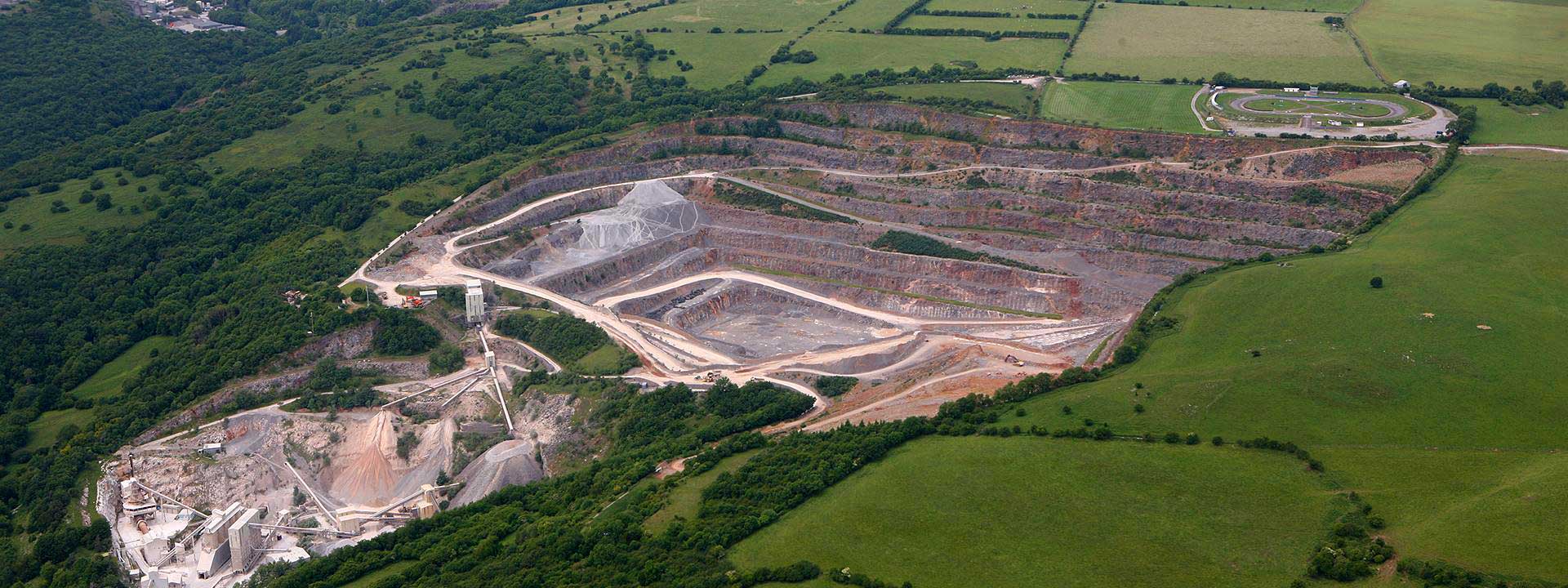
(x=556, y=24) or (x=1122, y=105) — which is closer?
(x=1122, y=105)

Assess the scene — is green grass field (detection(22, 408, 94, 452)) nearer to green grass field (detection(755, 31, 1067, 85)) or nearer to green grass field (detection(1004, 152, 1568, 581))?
green grass field (detection(1004, 152, 1568, 581))

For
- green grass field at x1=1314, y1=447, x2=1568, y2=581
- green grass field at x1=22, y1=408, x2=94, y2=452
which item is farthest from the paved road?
green grass field at x1=22, y1=408, x2=94, y2=452

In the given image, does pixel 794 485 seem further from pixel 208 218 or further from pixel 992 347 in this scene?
pixel 208 218

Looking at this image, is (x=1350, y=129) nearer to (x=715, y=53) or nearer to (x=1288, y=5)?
(x=1288, y=5)

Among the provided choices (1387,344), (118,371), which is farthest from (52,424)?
(1387,344)

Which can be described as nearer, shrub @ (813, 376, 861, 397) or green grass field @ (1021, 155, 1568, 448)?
green grass field @ (1021, 155, 1568, 448)

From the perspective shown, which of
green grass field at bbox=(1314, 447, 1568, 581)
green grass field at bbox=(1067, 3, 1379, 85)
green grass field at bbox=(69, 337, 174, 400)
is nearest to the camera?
green grass field at bbox=(1314, 447, 1568, 581)

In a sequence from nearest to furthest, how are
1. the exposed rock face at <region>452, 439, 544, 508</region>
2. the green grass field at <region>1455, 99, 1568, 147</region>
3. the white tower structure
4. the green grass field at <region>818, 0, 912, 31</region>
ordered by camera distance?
1. the exposed rock face at <region>452, 439, 544, 508</region>
2. the white tower structure
3. the green grass field at <region>1455, 99, 1568, 147</region>
4. the green grass field at <region>818, 0, 912, 31</region>
